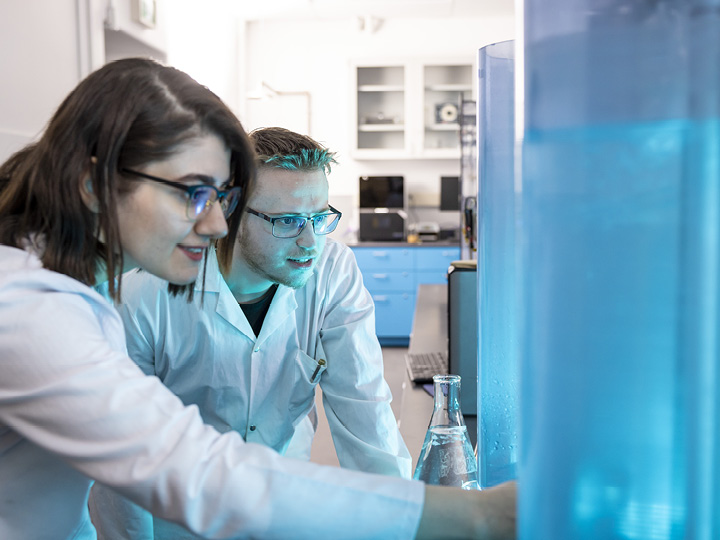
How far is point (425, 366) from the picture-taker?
199 centimetres

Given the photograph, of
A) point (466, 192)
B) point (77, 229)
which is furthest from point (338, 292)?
point (466, 192)

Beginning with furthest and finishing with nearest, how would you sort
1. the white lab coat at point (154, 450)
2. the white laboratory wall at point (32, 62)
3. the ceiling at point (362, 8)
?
the ceiling at point (362, 8) < the white laboratory wall at point (32, 62) < the white lab coat at point (154, 450)

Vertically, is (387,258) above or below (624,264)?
below

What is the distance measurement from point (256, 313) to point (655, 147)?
3.98 ft

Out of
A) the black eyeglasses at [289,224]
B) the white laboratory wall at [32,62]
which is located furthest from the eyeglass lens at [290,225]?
the white laboratory wall at [32,62]

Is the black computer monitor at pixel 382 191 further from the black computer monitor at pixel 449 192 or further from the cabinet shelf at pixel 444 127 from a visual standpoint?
the cabinet shelf at pixel 444 127

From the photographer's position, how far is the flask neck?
0.98 metres

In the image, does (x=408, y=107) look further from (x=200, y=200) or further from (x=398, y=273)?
(x=200, y=200)

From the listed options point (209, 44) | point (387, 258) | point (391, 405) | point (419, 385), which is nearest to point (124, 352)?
point (419, 385)

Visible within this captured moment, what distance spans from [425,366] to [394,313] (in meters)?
3.80

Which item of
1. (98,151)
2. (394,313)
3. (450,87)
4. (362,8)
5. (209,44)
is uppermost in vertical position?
(362,8)

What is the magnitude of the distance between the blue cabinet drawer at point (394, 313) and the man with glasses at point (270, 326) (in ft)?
A: 14.0

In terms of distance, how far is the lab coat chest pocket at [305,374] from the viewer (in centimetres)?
148

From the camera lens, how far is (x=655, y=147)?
43 centimetres
